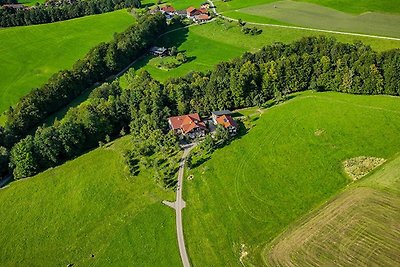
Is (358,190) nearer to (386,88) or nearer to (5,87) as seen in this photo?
(386,88)

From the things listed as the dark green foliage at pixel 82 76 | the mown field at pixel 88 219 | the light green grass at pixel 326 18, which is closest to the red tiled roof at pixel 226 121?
the mown field at pixel 88 219

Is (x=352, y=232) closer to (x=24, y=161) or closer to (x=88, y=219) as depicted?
(x=88, y=219)

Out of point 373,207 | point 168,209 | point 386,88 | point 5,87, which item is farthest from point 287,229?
point 5,87

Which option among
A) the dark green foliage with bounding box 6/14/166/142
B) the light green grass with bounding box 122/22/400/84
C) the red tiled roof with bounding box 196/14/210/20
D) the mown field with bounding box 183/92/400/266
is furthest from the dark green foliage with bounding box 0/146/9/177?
the red tiled roof with bounding box 196/14/210/20

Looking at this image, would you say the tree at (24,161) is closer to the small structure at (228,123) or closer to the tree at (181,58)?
the small structure at (228,123)

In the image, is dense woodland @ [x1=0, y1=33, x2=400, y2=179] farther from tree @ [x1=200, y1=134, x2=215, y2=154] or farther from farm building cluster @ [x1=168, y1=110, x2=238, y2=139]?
tree @ [x1=200, y1=134, x2=215, y2=154]
